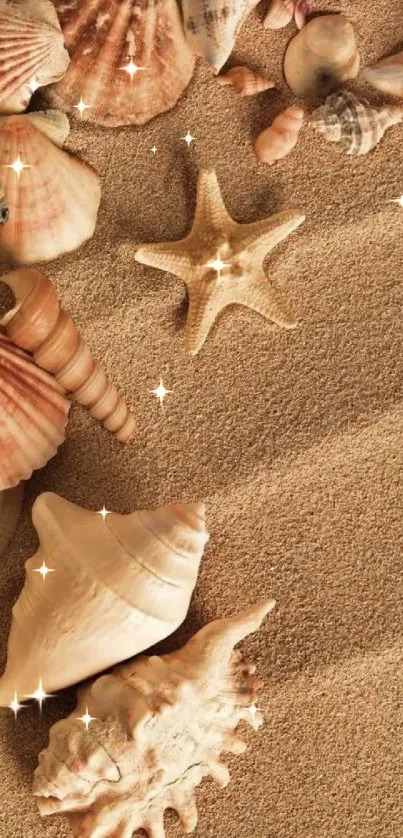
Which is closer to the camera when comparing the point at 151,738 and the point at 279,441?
the point at 151,738

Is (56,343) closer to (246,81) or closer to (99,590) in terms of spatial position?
(99,590)

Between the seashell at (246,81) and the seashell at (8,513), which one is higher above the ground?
the seashell at (246,81)

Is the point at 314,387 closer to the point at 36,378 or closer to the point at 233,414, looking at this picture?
the point at 233,414

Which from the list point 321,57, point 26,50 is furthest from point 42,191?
point 321,57

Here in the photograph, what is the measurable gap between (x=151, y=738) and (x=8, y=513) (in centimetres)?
39

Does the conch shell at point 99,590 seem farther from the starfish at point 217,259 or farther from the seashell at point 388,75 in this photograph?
the seashell at point 388,75

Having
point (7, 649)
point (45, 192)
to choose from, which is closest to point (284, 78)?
point (45, 192)

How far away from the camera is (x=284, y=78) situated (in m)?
1.33

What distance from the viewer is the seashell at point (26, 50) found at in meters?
1.19

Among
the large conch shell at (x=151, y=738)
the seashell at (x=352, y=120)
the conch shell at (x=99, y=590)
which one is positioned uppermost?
the seashell at (x=352, y=120)

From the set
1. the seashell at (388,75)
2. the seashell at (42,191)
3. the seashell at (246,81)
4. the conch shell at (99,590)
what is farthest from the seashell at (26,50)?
the conch shell at (99,590)

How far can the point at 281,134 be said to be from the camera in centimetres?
128

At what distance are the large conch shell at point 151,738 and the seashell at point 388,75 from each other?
0.82m

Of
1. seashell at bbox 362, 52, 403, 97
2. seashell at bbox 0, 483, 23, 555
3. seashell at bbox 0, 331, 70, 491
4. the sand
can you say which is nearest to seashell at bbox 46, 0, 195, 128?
the sand
